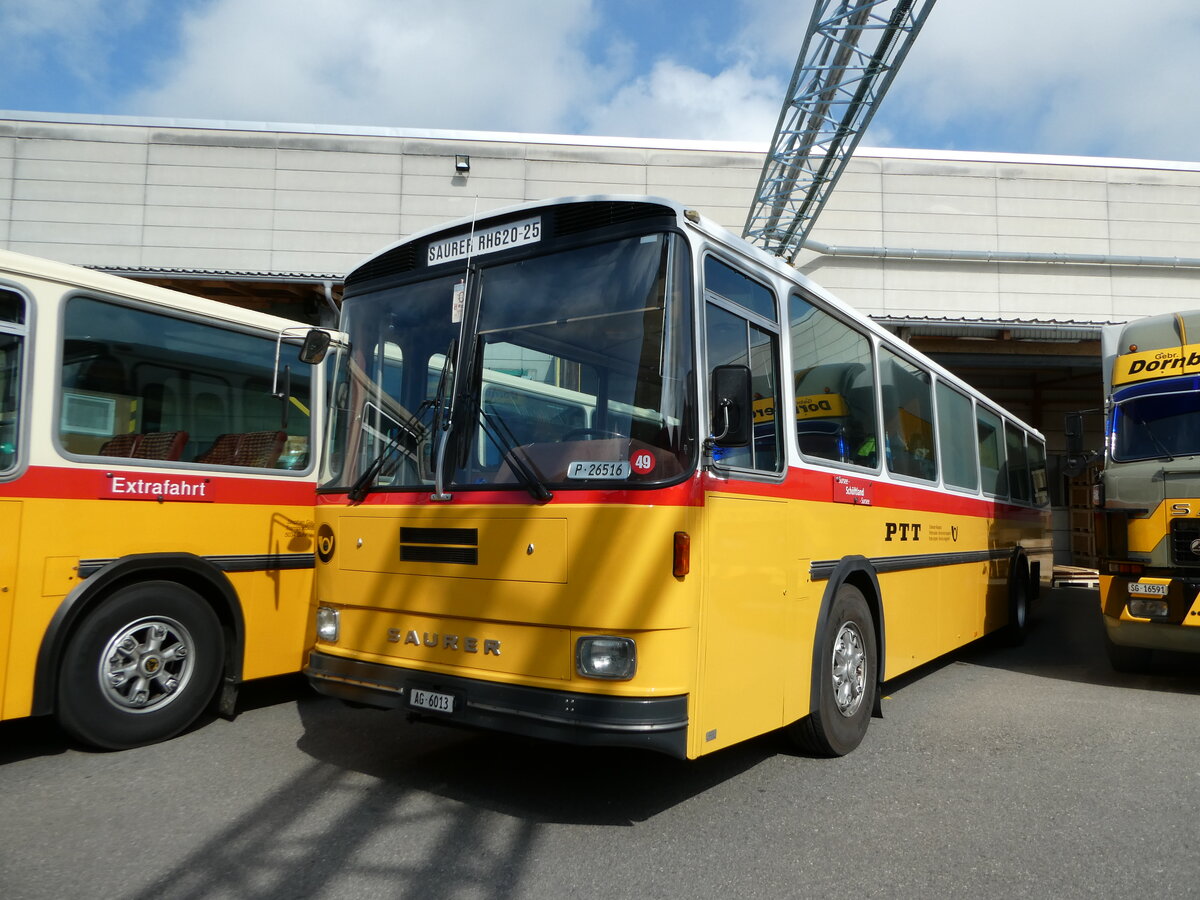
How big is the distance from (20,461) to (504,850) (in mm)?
3255

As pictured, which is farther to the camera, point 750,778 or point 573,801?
point 750,778

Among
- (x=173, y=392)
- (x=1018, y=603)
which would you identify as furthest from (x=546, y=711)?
(x=1018, y=603)

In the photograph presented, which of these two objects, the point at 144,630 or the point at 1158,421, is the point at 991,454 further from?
the point at 144,630

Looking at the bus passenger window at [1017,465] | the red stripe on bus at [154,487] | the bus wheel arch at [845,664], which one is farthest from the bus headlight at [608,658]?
the bus passenger window at [1017,465]

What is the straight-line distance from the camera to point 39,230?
58.1 feet

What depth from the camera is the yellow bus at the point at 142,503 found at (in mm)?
4773

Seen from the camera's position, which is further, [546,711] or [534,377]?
[534,377]

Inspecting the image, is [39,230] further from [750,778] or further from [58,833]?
[750,778]

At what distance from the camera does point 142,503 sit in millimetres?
5254

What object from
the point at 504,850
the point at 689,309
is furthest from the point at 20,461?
the point at 689,309

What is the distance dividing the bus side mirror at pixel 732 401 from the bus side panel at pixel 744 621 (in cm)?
29

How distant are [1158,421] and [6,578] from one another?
8.39 metres

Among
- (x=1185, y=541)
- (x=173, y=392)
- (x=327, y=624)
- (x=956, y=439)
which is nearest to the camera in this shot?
(x=327, y=624)

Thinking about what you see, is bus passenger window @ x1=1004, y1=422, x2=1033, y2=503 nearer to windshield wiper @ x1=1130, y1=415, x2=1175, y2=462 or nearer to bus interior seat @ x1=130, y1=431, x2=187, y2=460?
windshield wiper @ x1=1130, y1=415, x2=1175, y2=462
